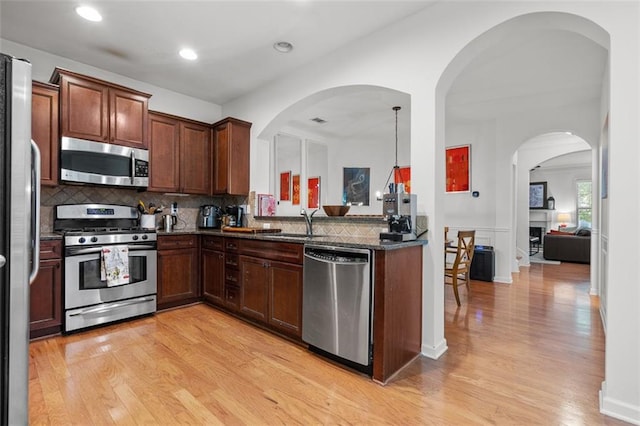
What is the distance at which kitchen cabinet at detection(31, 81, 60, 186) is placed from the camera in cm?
300

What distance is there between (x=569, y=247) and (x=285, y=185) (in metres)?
6.72

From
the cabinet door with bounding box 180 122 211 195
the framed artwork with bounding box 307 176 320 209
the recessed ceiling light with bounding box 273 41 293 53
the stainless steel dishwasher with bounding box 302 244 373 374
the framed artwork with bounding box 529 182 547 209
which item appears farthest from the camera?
the framed artwork with bounding box 529 182 547 209

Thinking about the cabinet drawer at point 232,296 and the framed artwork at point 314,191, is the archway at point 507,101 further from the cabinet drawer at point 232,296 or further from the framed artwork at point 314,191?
the framed artwork at point 314,191

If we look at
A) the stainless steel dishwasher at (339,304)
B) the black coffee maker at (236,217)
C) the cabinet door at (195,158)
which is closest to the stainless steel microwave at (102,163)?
the cabinet door at (195,158)

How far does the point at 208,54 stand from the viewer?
341 cm

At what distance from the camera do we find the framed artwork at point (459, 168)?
5.97 metres

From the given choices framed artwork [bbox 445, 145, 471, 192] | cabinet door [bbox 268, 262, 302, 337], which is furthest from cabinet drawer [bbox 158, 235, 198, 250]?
framed artwork [bbox 445, 145, 471, 192]

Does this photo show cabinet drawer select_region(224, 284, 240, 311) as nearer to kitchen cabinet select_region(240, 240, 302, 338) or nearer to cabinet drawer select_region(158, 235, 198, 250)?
kitchen cabinet select_region(240, 240, 302, 338)

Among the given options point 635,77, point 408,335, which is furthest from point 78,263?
point 635,77

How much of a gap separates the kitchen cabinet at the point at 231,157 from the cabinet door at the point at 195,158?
0.34 ft

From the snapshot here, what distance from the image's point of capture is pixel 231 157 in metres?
4.12

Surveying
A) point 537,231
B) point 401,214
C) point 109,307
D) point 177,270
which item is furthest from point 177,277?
point 537,231

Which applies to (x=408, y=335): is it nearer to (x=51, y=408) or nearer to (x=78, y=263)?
(x=51, y=408)

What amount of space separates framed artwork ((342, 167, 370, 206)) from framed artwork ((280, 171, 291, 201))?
1.27 m
